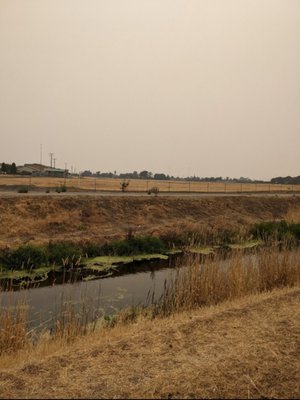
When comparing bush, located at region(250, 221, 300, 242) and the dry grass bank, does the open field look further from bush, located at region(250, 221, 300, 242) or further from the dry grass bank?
bush, located at region(250, 221, 300, 242)

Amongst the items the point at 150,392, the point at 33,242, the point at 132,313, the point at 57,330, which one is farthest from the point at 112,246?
the point at 150,392

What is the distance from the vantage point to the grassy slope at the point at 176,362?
164 inches

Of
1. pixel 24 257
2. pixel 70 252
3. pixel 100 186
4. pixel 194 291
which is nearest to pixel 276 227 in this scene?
pixel 70 252

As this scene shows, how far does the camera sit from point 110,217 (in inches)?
969

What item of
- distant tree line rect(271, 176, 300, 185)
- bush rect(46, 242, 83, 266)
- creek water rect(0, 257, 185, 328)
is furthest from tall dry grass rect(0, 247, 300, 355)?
distant tree line rect(271, 176, 300, 185)

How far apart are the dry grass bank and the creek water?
4.22m

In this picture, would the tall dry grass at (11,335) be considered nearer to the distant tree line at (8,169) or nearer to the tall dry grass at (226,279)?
the tall dry grass at (226,279)

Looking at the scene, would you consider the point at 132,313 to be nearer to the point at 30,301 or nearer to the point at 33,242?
the point at 30,301

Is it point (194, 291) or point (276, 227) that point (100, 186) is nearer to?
point (276, 227)

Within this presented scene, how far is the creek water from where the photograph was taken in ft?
31.0

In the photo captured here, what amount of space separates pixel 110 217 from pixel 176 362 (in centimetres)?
1985

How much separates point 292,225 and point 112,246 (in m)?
10.7

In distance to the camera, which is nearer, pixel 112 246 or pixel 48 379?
pixel 48 379

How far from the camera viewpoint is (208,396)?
3945 mm
